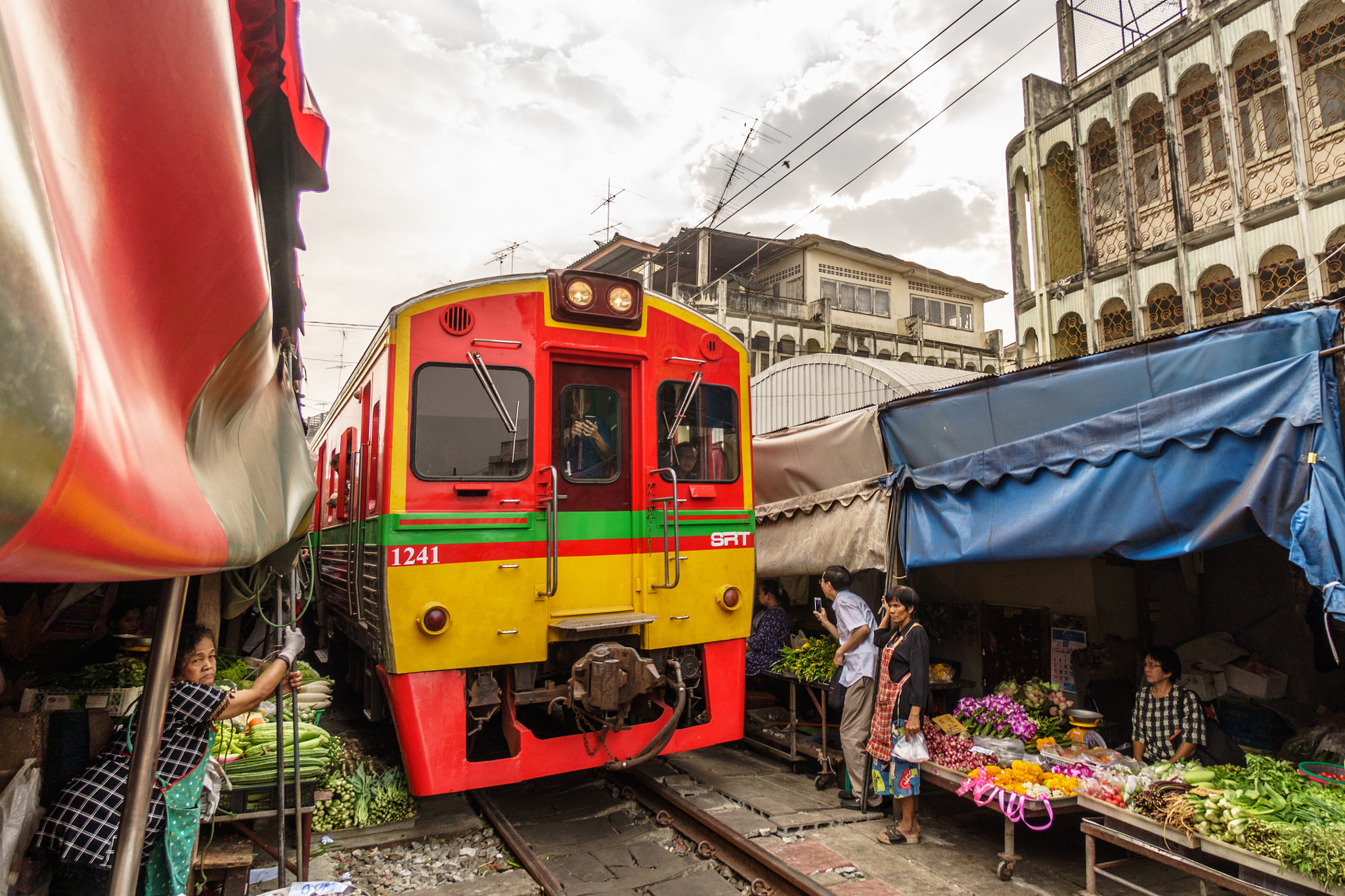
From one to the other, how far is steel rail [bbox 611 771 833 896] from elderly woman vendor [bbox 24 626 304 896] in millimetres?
3088

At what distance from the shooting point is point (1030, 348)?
13.8 m

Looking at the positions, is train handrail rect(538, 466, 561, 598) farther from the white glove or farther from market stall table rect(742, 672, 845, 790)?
market stall table rect(742, 672, 845, 790)

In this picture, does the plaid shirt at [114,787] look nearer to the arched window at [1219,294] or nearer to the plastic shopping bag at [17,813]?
the plastic shopping bag at [17,813]

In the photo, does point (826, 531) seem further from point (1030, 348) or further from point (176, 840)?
point (1030, 348)

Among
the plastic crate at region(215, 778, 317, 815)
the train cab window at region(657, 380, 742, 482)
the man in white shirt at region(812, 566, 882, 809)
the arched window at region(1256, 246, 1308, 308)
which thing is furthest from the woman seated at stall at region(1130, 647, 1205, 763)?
the arched window at region(1256, 246, 1308, 308)

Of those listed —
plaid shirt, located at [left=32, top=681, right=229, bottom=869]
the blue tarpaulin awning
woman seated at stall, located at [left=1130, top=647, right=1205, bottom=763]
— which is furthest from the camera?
woman seated at stall, located at [left=1130, top=647, right=1205, bottom=763]

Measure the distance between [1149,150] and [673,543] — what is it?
10.5 m

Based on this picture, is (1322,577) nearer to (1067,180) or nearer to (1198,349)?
(1198,349)

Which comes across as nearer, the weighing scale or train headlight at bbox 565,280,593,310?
train headlight at bbox 565,280,593,310

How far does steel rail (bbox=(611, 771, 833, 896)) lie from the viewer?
4.77 meters

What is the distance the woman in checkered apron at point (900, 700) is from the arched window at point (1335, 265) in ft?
24.5

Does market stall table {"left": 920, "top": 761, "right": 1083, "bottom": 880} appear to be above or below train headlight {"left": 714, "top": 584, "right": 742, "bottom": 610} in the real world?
below

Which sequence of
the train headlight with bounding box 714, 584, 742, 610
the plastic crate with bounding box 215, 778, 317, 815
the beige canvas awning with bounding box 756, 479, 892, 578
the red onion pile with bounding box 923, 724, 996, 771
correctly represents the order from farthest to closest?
the beige canvas awning with bounding box 756, 479, 892, 578 < the train headlight with bounding box 714, 584, 742, 610 < the red onion pile with bounding box 923, 724, 996, 771 < the plastic crate with bounding box 215, 778, 317, 815

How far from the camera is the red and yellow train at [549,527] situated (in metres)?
5.30
